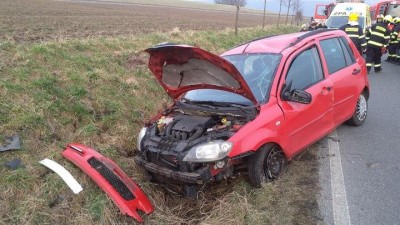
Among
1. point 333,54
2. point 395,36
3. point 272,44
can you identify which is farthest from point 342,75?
point 395,36

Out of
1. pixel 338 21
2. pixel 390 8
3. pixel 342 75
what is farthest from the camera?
pixel 390 8

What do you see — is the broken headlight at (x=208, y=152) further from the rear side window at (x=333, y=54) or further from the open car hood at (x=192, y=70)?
the rear side window at (x=333, y=54)

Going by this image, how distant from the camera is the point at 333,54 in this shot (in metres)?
5.52

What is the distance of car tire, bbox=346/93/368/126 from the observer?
19.7ft

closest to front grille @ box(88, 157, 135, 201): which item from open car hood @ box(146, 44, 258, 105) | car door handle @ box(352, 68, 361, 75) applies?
open car hood @ box(146, 44, 258, 105)

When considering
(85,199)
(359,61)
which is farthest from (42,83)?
(359,61)

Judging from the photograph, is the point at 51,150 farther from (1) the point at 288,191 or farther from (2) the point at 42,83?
(1) the point at 288,191

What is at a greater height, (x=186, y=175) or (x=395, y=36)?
(x=186, y=175)

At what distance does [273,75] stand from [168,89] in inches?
50.1

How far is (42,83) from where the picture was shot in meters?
6.02

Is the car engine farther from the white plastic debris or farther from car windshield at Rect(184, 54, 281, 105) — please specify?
the white plastic debris

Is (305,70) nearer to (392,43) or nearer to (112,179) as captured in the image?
(112,179)

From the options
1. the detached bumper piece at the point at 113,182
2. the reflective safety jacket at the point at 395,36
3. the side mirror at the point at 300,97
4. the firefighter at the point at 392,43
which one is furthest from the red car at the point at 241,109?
the firefighter at the point at 392,43

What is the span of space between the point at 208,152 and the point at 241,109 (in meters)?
0.71
